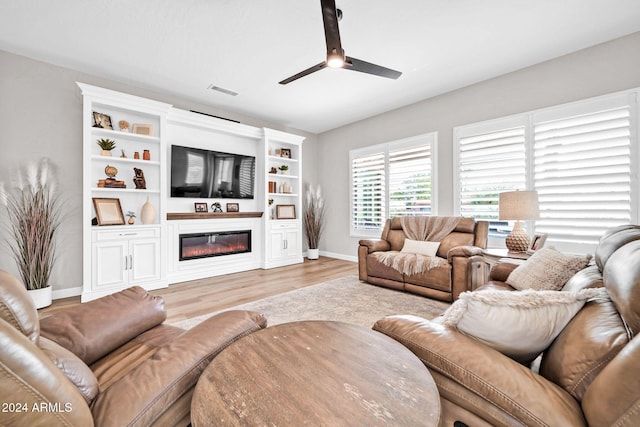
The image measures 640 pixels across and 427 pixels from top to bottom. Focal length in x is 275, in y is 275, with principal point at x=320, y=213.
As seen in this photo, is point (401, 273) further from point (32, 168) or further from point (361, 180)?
point (32, 168)

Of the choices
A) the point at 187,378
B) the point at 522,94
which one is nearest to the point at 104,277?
the point at 187,378

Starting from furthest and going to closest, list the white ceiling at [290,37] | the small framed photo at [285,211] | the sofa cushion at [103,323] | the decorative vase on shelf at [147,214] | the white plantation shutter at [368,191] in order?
the small framed photo at [285,211] < the white plantation shutter at [368,191] < the decorative vase on shelf at [147,214] < the white ceiling at [290,37] < the sofa cushion at [103,323]

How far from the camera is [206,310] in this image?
2996mm

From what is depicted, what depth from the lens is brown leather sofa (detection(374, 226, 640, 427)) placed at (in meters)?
0.69

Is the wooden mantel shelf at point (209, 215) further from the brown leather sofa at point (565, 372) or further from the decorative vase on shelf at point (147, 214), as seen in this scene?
the brown leather sofa at point (565, 372)

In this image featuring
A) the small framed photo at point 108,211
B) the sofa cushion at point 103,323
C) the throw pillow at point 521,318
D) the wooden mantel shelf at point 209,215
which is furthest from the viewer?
the wooden mantel shelf at point 209,215

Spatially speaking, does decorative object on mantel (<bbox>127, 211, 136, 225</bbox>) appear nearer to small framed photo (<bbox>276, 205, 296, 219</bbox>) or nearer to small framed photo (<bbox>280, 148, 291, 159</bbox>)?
small framed photo (<bbox>276, 205, 296, 219</bbox>)

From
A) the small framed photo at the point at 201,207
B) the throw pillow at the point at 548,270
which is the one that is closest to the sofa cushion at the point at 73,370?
the throw pillow at the point at 548,270

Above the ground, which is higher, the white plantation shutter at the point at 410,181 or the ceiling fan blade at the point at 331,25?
the ceiling fan blade at the point at 331,25

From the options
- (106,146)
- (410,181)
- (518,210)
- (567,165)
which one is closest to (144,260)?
(106,146)

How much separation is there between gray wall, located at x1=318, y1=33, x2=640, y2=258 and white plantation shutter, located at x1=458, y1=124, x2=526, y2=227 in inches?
8.1

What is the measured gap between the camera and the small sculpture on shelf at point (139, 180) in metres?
3.89

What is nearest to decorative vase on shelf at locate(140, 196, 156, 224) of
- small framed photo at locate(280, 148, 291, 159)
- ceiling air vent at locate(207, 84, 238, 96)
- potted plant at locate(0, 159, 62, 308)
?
potted plant at locate(0, 159, 62, 308)

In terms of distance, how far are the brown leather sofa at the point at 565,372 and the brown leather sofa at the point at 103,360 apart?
2.67ft
